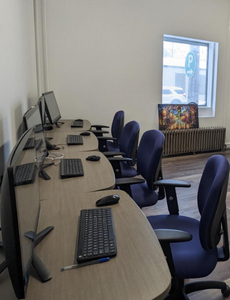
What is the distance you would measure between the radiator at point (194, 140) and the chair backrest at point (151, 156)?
2890mm

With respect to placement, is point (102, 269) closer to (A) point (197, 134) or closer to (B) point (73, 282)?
(B) point (73, 282)

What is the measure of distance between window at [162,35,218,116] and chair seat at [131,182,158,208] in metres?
3.47

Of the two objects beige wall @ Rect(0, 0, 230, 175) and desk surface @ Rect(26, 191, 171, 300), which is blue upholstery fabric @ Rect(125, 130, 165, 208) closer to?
desk surface @ Rect(26, 191, 171, 300)

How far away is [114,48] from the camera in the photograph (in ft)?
14.4

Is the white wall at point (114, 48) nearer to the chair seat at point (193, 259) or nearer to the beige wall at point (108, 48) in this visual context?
the beige wall at point (108, 48)

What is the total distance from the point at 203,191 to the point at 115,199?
21.6 inches

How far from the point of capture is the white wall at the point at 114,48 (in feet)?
13.2

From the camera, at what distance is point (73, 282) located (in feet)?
2.52

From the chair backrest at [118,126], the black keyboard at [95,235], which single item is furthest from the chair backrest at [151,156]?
the chair backrest at [118,126]

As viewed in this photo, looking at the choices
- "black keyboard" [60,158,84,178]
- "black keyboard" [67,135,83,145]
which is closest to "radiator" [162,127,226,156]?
"black keyboard" [67,135,83,145]

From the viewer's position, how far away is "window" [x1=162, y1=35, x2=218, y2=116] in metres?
5.16

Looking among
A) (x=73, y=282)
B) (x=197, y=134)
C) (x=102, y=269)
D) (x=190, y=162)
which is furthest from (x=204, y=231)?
(x=197, y=134)

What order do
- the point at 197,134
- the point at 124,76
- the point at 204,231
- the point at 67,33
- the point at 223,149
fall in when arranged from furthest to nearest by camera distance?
1. the point at 223,149
2. the point at 197,134
3. the point at 124,76
4. the point at 67,33
5. the point at 204,231

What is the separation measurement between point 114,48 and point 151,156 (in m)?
3.04
